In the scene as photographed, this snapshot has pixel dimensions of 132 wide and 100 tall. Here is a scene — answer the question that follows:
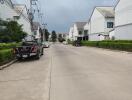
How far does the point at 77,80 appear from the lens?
462 inches

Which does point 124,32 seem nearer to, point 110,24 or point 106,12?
point 110,24

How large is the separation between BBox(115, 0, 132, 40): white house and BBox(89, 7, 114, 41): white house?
15.4m

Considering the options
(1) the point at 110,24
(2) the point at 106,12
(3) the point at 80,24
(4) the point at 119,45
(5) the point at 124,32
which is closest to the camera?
(4) the point at 119,45

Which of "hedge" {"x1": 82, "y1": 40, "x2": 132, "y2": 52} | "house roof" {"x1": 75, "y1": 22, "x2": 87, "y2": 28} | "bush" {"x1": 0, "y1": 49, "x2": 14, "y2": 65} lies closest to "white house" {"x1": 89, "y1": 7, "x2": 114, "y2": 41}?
"hedge" {"x1": 82, "y1": 40, "x2": 132, "y2": 52}

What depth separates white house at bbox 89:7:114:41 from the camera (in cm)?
6694

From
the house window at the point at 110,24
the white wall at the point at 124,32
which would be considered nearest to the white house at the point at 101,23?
the house window at the point at 110,24

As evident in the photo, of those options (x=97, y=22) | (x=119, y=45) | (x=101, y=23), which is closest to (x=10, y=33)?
(x=119, y=45)

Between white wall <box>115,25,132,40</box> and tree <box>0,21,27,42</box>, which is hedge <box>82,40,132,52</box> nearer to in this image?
white wall <box>115,25,132,40</box>

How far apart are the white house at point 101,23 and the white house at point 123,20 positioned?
15.4 metres

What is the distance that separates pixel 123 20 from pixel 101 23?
21.9 metres

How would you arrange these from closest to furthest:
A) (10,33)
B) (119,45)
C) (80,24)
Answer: (119,45) → (10,33) → (80,24)

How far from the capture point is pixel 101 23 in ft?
226

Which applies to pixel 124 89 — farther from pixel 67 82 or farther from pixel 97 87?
pixel 67 82

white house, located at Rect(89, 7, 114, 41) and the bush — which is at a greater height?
white house, located at Rect(89, 7, 114, 41)
